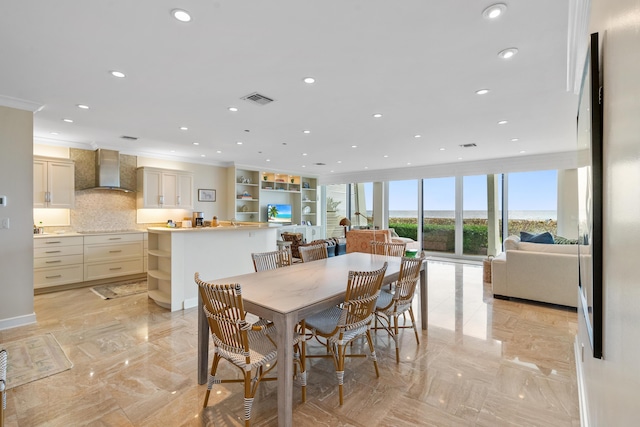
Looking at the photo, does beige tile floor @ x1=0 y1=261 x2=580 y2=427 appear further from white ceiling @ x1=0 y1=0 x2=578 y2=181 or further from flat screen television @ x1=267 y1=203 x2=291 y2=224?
flat screen television @ x1=267 y1=203 x2=291 y2=224

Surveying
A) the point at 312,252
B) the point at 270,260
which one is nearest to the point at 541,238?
the point at 312,252

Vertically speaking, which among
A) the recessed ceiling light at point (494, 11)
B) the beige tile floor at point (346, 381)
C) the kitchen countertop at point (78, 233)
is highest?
the recessed ceiling light at point (494, 11)

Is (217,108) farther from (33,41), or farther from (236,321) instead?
(236,321)

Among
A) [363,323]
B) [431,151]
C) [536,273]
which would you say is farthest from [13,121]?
[536,273]

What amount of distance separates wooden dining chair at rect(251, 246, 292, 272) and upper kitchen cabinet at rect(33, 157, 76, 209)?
439 centimetres

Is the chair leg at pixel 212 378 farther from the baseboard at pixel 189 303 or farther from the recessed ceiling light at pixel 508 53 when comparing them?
the recessed ceiling light at pixel 508 53

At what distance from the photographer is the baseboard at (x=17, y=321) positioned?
3.46 metres

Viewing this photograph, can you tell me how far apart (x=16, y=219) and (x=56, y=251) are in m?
1.83

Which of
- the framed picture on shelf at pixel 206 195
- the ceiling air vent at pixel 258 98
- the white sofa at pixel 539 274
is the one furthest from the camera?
the framed picture on shelf at pixel 206 195

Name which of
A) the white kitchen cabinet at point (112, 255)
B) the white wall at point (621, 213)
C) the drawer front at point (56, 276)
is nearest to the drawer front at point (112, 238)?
the white kitchen cabinet at point (112, 255)

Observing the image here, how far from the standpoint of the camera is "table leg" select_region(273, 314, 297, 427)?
1816 mm

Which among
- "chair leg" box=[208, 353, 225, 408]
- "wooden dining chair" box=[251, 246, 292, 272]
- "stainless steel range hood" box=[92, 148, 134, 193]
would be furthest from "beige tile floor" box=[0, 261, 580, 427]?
"stainless steel range hood" box=[92, 148, 134, 193]

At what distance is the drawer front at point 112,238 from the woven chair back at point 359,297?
5.32m

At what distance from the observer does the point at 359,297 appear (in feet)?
7.30
